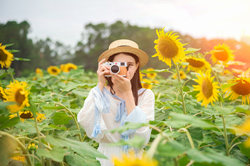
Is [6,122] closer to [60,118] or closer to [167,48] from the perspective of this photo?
[60,118]

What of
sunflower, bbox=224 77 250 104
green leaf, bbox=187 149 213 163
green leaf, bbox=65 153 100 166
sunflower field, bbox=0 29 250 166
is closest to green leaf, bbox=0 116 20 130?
sunflower field, bbox=0 29 250 166

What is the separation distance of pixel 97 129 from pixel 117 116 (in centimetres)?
21

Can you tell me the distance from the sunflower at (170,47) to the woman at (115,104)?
0.82 feet

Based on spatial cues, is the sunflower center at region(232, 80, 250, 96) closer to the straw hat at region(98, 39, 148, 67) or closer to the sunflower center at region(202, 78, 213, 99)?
the sunflower center at region(202, 78, 213, 99)

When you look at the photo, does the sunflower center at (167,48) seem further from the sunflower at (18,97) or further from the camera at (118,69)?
the sunflower at (18,97)

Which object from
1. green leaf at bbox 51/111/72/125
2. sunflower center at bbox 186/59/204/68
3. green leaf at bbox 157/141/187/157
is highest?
sunflower center at bbox 186/59/204/68

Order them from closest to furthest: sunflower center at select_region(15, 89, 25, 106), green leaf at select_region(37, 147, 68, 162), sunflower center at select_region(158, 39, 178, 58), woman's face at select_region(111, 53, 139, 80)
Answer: green leaf at select_region(37, 147, 68, 162), sunflower center at select_region(15, 89, 25, 106), sunflower center at select_region(158, 39, 178, 58), woman's face at select_region(111, 53, 139, 80)

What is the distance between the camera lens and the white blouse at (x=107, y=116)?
4.17ft

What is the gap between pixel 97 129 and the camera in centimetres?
123

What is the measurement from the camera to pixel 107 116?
1432mm

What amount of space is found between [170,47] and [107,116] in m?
0.62

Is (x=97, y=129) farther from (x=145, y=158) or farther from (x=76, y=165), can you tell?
(x=145, y=158)

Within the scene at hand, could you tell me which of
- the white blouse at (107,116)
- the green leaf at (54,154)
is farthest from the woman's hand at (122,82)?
the green leaf at (54,154)

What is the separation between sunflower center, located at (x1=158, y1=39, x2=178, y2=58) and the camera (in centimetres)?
133
